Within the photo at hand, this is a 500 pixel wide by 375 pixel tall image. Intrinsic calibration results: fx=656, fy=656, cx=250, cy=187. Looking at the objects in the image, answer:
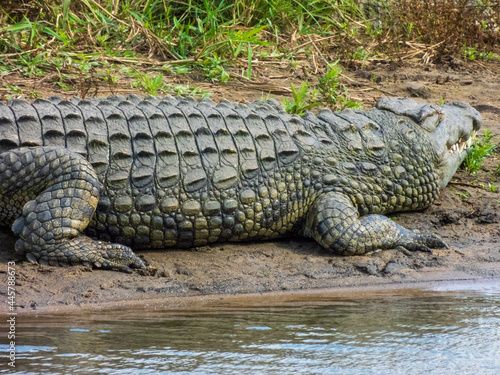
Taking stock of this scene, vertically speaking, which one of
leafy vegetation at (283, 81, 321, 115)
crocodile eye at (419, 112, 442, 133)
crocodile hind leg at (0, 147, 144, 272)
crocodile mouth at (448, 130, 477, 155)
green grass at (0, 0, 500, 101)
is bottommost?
crocodile hind leg at (0, 147, 144, 272)

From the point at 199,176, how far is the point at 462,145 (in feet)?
8.15

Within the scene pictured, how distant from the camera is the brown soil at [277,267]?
3.67m

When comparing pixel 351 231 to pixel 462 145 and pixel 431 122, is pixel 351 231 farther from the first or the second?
pixel 462 145

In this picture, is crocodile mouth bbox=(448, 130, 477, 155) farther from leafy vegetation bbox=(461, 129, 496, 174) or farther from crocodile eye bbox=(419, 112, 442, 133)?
crocodile eye bbox=(419, 112, 442, 133)

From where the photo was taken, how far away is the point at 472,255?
4.49m

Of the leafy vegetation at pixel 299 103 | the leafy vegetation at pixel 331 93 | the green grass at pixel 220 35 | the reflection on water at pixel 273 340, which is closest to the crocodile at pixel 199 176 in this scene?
the reflection on water at pixel 273 340

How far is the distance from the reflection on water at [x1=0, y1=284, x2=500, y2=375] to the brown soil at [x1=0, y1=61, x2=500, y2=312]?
27 cm

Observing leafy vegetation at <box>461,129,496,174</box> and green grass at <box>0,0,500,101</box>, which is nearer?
leafy vegetation at <box>461,129,496,174</box>

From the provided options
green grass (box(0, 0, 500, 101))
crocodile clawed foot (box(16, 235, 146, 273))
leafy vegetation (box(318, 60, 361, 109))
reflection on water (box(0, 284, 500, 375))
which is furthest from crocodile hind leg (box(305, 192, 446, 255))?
leafy vegetation (box(318, 60, 361, 109))

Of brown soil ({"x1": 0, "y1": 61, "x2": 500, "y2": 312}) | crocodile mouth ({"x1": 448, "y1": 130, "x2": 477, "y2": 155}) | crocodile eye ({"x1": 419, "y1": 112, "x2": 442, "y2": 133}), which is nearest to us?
brown soil ({"x1": 0, "y1": 61, "x2": 500, "y2": 312})

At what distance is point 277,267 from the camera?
4.20 metres

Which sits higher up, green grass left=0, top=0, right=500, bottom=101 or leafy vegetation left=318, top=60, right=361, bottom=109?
green grass left=0, top=0, right=500, bottom=101

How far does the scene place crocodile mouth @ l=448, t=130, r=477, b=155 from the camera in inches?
210

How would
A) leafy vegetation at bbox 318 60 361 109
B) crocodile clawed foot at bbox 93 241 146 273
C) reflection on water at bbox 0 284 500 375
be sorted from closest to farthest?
1. reflection on water at bbox 0 284 500 375
2. crocodile clawed foot at bbox 93 241 146 273
3. leafy vegetation at bbox 318 60 361 109
